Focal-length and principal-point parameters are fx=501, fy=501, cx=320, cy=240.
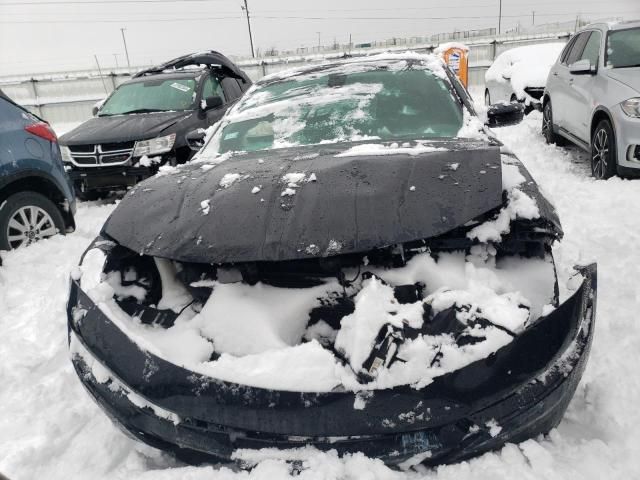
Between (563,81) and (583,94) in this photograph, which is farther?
(563,81)

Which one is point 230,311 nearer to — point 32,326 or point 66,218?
point 32,326

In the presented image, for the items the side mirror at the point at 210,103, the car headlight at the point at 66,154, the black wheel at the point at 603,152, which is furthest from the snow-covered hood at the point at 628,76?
the car headlight at the point at 66,154

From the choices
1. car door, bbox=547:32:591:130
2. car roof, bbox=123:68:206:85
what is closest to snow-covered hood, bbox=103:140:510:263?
car door, bbox=547:32:591:130

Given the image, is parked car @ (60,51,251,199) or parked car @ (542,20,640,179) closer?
parked car @ (542,20,640,179)

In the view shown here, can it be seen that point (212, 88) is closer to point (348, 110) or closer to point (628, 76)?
point (348, 110)

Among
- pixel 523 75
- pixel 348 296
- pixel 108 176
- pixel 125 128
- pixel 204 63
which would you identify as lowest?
pixel 108 176

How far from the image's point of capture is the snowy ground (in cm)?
164

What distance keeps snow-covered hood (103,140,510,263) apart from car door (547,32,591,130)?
5167 mm

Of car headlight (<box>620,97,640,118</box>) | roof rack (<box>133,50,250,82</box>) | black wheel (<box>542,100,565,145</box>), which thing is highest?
roof rack (<box>133,50,250,82</box>)

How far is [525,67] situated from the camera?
9.39 m

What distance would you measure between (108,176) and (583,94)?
5878 mm

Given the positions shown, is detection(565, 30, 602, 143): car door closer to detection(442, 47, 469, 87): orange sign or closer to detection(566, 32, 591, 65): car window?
detection(566, 32, 591, 65): car window

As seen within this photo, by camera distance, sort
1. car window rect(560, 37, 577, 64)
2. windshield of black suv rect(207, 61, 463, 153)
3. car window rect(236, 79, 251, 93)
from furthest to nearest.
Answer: car window rect(236, 79, 251, 93) → car window rect(560, 37, 577, 64) → windshield of black suv rect(207, 61, 463, 153)

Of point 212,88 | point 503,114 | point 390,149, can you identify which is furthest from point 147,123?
point 390,149
